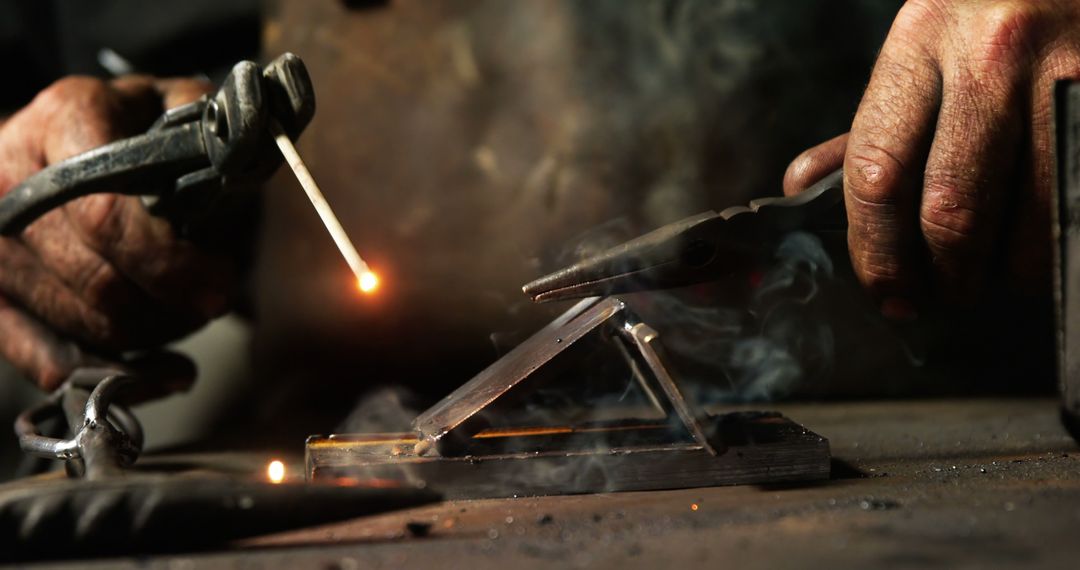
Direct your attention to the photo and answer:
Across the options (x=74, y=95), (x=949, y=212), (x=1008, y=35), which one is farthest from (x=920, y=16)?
(x=74, y=95)

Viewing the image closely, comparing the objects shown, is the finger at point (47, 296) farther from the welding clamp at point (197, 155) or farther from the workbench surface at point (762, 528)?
the workbench surface at point (762, 528)

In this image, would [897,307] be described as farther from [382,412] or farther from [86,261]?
[86,261]

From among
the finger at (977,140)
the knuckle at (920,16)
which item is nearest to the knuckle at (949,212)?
the finger at (977,140)

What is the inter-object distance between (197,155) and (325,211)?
45 cm

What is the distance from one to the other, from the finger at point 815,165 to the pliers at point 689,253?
13 centimetres

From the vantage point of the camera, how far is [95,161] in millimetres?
1828

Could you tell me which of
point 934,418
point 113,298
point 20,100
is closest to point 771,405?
point 934,418

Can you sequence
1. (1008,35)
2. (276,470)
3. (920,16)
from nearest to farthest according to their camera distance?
(1008,35)
(920,16)
(276,470)

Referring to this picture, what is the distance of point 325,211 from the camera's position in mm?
1497

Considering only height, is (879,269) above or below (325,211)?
below

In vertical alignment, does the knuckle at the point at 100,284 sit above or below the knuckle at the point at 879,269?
above

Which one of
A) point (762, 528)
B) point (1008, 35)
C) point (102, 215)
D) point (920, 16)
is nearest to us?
point (762, 528)

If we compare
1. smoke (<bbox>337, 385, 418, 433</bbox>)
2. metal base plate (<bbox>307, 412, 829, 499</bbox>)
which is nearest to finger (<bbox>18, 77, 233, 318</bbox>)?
smoke (<bbox>337, 385, 418, 433</bbox>)

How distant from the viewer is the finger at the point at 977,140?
1.60 meters
